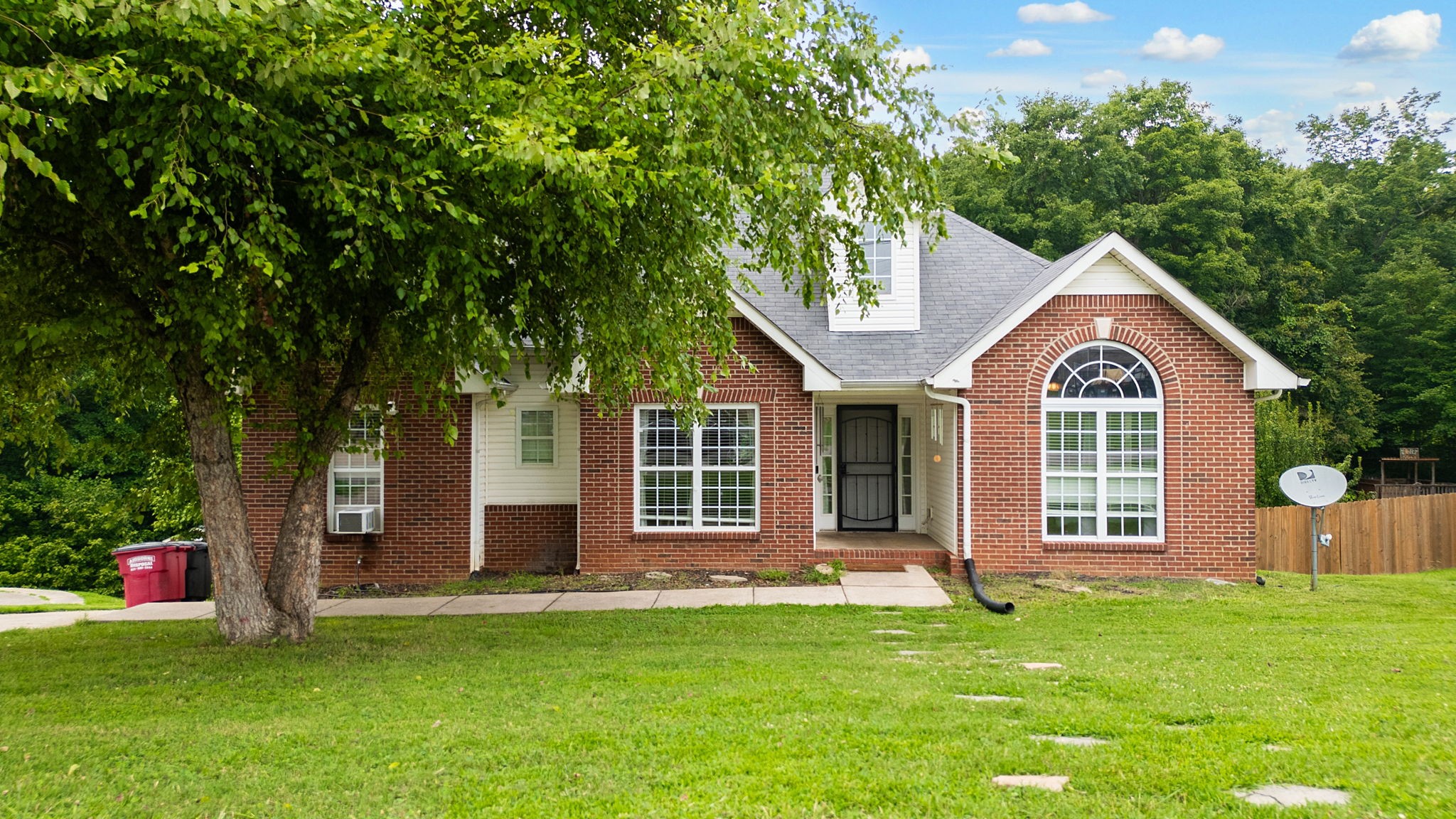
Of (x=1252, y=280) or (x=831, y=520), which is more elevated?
(x=1252, y=280)

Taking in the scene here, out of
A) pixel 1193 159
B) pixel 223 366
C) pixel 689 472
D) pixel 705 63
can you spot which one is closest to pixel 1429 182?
pixel 1193 159

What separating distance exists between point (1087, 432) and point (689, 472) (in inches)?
216

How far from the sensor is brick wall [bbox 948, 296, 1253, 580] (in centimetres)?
1334

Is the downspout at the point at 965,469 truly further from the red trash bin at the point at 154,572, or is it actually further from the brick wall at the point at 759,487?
the red trash bin at the point at 154,572

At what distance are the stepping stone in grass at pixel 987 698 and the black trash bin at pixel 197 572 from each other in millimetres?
11260

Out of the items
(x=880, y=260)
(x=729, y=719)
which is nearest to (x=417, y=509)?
(x=880, y=260)

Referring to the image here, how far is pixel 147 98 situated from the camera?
6707 millimetres

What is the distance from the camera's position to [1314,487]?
13211mm

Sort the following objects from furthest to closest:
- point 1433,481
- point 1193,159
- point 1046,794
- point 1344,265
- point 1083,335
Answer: point 1344,265 → point 1193,159 → point 1433,481 → point 1083,335 → point 1046,794

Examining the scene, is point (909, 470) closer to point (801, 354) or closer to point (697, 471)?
point (801, 354)

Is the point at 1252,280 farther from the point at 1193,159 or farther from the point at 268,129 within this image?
the point at 268,129

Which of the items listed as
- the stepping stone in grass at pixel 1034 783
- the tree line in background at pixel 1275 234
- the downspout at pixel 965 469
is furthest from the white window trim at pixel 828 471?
the tree line in background at pixel 1275 234

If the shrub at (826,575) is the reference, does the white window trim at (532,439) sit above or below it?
above

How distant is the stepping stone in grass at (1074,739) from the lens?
5.52 m
